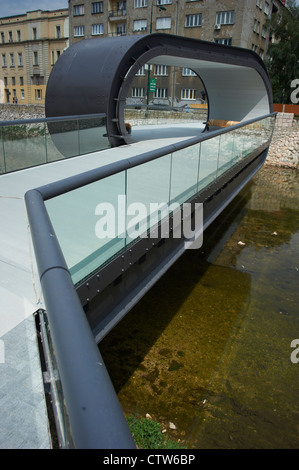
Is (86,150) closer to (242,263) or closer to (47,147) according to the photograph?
(47,147)

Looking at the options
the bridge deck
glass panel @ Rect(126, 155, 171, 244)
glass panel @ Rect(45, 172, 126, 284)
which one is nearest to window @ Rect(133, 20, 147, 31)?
the bridge deck

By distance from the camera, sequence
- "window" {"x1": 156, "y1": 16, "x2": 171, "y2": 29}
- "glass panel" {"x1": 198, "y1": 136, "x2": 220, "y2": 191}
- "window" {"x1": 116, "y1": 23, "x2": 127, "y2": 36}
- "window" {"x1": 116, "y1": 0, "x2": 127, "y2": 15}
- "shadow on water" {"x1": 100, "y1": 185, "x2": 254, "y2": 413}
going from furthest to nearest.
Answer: "window" {"x1": 116, "y1": 23, "x2": 127, "y2": 36} < "window" {"x1": 116, "y1": 0, "x2": 127, "y2": 15} < "window" {"x1": 156, "y1": 16, "x2": 171, "y2": 29} < "glass panel" {"x1": 198, "y1": 136, "x2": 220, "y2": 191} < "shadow on water" {"x1": 100, "y1": 185, "x2": 254, "y2": 413}

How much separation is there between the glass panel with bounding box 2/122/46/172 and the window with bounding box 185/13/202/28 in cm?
4155

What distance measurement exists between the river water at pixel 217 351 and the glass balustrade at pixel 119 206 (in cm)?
248

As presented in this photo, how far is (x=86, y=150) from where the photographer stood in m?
10.4

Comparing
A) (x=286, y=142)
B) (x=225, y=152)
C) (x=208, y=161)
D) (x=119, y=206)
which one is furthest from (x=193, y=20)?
(x=119, y=206)

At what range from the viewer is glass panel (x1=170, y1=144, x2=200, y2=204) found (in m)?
5.45

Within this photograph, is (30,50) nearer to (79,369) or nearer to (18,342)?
(18,342)

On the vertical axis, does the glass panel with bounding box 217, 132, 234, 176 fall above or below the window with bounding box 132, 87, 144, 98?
below

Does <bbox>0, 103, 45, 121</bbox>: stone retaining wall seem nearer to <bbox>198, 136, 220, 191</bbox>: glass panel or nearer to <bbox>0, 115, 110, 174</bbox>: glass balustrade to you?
<bbox>0, 115, 110, 174</bbox>: glass balustrade

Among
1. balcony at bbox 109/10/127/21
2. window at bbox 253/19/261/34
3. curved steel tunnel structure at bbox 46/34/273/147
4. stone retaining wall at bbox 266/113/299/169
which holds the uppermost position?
balcony at bbox 109/10/127/21

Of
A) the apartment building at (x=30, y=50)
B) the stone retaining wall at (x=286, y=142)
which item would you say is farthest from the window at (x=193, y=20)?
the stone retaining wall at (x=286, y=142)

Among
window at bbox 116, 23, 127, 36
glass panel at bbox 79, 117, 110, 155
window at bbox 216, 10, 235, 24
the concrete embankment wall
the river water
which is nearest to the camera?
the river water
